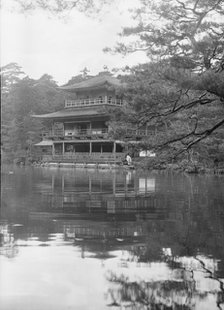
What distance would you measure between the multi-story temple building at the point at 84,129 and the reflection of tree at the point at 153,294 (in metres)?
35.7

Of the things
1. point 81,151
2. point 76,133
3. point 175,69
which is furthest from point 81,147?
point 175,69

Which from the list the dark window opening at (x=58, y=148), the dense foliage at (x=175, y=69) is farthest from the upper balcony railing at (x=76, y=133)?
the dense foliage at (x=175, y=69)

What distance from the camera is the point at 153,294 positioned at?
4.39 meters

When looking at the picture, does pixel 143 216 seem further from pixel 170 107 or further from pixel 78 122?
pixel 78 122

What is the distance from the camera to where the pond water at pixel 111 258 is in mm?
4277

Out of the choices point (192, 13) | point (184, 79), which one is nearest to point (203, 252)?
point (184, 79)

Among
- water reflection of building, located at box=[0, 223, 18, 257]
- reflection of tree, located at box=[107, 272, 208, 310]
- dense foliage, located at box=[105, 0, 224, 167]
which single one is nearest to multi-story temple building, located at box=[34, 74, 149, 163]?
dense foliage, located at box=[105, 0, 224, 167]

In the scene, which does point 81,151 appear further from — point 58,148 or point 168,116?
point 168,116

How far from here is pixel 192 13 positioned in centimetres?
954

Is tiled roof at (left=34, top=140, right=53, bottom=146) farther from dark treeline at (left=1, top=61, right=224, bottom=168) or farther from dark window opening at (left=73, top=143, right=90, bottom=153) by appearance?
dark treeline at (left=1, top=61, right=224, bottom=168)

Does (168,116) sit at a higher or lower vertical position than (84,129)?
lower

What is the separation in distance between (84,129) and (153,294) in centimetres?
4116

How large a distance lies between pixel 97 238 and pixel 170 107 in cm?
423

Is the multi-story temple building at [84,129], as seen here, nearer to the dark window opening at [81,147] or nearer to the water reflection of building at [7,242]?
the dark window opening at [81,147]
